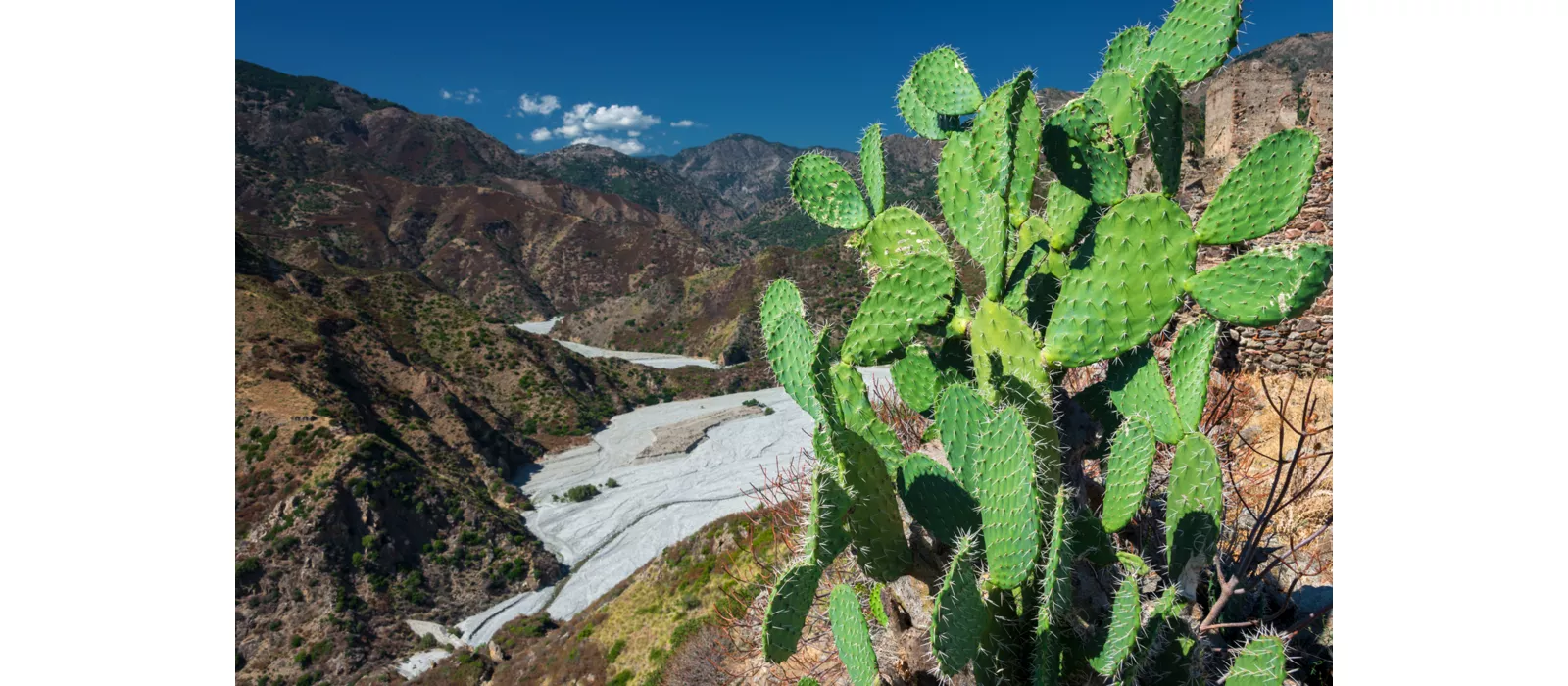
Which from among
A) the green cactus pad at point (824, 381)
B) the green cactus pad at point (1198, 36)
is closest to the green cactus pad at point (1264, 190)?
the green cactus pad at point (1198, 36)

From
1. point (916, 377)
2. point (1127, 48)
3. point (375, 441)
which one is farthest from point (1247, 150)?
point (375, 441)

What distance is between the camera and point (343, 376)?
75.8ft

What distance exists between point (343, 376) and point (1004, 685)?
25.8m

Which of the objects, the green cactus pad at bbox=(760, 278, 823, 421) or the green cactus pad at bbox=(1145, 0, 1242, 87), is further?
the green cactus pad at bbox=(760, 278, 823, 421)

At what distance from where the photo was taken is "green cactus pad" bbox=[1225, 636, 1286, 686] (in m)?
1.77

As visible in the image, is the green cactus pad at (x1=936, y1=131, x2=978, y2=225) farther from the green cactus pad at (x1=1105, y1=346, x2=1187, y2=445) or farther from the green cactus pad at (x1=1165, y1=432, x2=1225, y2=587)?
the green cactus pad at (x1=1165, y1=432, x2=1225, y2=587)

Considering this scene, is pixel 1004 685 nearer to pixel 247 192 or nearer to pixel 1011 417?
pixel 1011 417

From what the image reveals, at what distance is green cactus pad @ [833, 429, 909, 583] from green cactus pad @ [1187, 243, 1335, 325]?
98cm

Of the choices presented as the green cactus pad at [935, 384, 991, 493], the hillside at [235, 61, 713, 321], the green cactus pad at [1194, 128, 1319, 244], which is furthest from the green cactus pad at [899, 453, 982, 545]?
the hillside at [235, 61, 713, 321]

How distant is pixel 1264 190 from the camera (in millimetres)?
1957

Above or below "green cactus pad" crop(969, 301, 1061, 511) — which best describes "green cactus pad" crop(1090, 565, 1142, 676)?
below

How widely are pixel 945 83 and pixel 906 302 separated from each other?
94 centimetres

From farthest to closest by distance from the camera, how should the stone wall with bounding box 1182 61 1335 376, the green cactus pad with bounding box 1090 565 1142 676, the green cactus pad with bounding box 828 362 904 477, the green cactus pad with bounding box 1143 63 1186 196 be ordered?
the stone wall with bounding box 1182 61 1335 376 < the green cactus pad with bounding box 828 362 904 477 < the green cactus pad with bounding box 1143 63 1186 196 < the green cactus pad with bounding box 1090 565 1142 676

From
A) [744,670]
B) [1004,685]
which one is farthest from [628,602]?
[1004,685]
